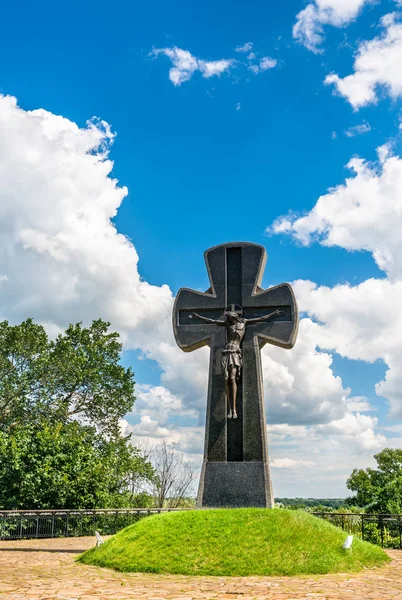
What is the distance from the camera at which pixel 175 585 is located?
298 inches

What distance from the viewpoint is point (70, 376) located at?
2417 centimetres

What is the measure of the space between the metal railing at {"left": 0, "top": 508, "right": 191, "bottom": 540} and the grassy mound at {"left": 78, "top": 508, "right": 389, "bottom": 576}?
6868 mm

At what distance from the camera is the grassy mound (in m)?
8.65

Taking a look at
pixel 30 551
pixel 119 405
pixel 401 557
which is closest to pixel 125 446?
pixel 119 405

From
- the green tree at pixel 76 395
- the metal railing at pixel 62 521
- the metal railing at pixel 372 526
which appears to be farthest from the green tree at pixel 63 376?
the metal railing at pixel 372 526

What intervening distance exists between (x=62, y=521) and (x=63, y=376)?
750 centimetres

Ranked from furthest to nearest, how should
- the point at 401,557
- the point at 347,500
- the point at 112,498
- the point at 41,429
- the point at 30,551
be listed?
the point at 347,500 → the point at 41,429 → the point at 112,498 → the point at 30,551 → the point at 401,557

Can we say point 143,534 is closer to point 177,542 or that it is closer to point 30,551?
point 177,542

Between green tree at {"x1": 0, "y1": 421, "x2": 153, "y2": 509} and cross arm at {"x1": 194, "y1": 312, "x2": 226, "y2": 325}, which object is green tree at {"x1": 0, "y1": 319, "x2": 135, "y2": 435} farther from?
cross arm at {"x1": 194, "y1": 312, "x2": 226, "y2": 325}

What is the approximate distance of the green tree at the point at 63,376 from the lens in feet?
77.6

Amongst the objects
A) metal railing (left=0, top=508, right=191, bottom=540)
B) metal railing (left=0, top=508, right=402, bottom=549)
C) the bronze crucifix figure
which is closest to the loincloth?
the bronze crucifix figure

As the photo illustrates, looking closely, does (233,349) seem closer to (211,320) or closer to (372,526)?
(211,320)

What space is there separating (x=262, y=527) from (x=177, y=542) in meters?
1.48

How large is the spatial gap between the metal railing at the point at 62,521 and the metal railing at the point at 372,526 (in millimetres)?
4912
